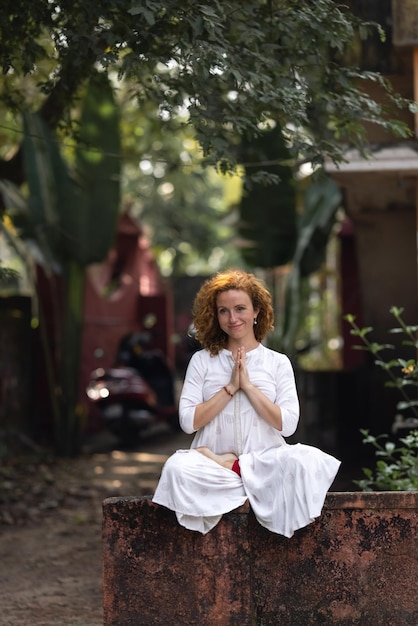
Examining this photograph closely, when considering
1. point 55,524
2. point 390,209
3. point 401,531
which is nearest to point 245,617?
point 401,531

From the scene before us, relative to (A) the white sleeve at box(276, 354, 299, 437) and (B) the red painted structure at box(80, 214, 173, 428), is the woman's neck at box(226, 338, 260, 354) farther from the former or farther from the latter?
(B) the red painted structure at box(80, 214, 173, 428)

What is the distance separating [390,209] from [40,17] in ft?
17.5

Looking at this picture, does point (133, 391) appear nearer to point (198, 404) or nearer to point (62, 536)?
point (62, 536)

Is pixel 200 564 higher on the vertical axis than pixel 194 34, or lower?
lower

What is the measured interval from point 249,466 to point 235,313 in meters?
0.65

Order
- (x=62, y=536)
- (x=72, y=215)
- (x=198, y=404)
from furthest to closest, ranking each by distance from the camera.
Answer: (x=72, y=215), (x=62, y=536), (x=198, y=404)

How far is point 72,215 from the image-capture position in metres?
10.4

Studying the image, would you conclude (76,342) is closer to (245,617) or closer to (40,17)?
(40,17)

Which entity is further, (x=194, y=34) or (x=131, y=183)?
(x=131, y=183)

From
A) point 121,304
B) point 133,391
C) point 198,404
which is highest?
point 121,304

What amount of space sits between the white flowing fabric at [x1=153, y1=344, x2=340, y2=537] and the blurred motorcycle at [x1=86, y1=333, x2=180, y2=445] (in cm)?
705

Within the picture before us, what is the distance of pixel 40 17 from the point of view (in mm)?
5344

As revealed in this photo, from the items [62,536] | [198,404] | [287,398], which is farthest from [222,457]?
[62,536]

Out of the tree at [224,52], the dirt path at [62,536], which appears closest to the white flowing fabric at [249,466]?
the dirt path at [62,536]
